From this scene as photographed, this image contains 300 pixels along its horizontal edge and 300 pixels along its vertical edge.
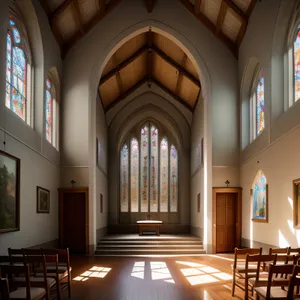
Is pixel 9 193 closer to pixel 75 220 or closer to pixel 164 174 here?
pixel 75 220

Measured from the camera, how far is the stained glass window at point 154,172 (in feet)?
68.2

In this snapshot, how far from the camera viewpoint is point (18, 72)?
405 inches

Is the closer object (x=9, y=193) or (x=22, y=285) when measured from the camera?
(x=22, y=285)

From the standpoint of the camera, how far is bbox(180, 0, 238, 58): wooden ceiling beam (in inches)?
551

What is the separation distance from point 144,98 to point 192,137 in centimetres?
279

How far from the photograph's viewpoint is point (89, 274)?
9.91 metres

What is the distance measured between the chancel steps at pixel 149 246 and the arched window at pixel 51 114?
3.77m

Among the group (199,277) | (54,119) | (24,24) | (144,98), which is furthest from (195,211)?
(24,24)

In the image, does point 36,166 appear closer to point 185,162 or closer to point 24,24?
point 24,24

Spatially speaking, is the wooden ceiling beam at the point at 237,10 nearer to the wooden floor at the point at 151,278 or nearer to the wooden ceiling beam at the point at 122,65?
the wooden ceiling beam at the point at 122,65

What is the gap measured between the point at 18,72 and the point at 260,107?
6.55m

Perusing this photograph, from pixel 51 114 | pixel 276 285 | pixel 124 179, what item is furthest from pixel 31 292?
pixel 124 179

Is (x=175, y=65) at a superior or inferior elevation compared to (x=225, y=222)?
superior

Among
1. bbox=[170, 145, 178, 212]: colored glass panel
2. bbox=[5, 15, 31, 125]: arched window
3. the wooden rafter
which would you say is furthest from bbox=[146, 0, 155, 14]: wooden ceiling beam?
bbox=[170, 145, 178, 212]: colored glass panel
